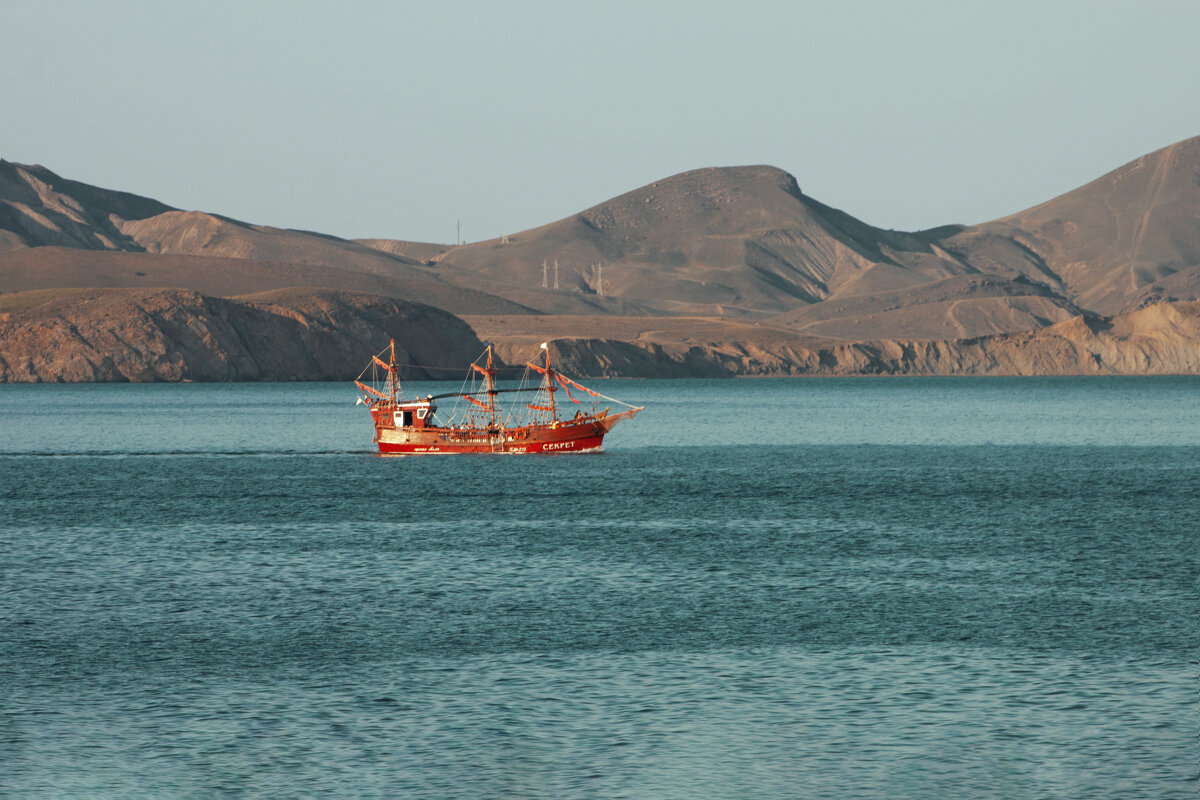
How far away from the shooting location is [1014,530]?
5538cm

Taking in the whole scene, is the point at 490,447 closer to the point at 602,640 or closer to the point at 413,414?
the point at 413,414

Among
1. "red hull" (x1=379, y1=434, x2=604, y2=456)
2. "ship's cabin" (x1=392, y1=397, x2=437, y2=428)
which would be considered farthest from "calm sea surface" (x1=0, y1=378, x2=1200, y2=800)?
"ship's cabin" (x1=392, y1=397, x2=437, y2=428)

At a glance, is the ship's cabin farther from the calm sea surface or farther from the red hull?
the calm sea surface

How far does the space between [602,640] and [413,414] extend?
7467 cm

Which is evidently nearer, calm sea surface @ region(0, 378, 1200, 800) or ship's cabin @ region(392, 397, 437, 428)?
calm sea surface @ region(0, 378, 1200, 800)

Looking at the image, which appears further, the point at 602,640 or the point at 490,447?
the point at 490,447

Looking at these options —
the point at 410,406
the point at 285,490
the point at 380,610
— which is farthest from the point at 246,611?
the point at 410,406

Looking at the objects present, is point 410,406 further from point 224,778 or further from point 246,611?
point 224,778

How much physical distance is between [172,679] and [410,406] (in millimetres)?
76440

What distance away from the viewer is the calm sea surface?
2295 cm

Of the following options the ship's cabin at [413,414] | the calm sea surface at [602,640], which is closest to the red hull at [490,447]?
the ship's cabin at [413,414]

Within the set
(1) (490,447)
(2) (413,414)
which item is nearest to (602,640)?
(1) (490,447)

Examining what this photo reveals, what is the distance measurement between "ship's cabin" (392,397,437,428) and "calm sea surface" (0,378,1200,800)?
28863 millimetres

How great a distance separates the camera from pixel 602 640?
32656 millimetres
